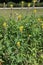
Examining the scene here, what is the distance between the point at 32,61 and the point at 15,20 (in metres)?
0.74

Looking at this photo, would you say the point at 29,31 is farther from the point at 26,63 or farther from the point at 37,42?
the point at 26,63

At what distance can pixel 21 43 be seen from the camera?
3.45 meters

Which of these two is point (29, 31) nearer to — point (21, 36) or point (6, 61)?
point (21, 36)

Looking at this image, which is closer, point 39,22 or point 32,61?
point 32,61

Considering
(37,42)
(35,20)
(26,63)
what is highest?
(35,20)

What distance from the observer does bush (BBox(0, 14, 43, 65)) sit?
3393 mm

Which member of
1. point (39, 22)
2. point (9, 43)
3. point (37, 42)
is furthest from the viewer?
point (39, 22)

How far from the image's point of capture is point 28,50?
3533 millimetres

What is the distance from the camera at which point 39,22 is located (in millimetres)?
3904

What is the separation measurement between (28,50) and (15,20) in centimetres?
61

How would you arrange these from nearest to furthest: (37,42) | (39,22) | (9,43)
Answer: (9,43)
(37,42)
(39,22)

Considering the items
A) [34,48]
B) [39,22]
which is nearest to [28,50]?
[34,48]

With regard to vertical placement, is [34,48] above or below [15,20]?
below

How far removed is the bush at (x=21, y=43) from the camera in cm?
339
